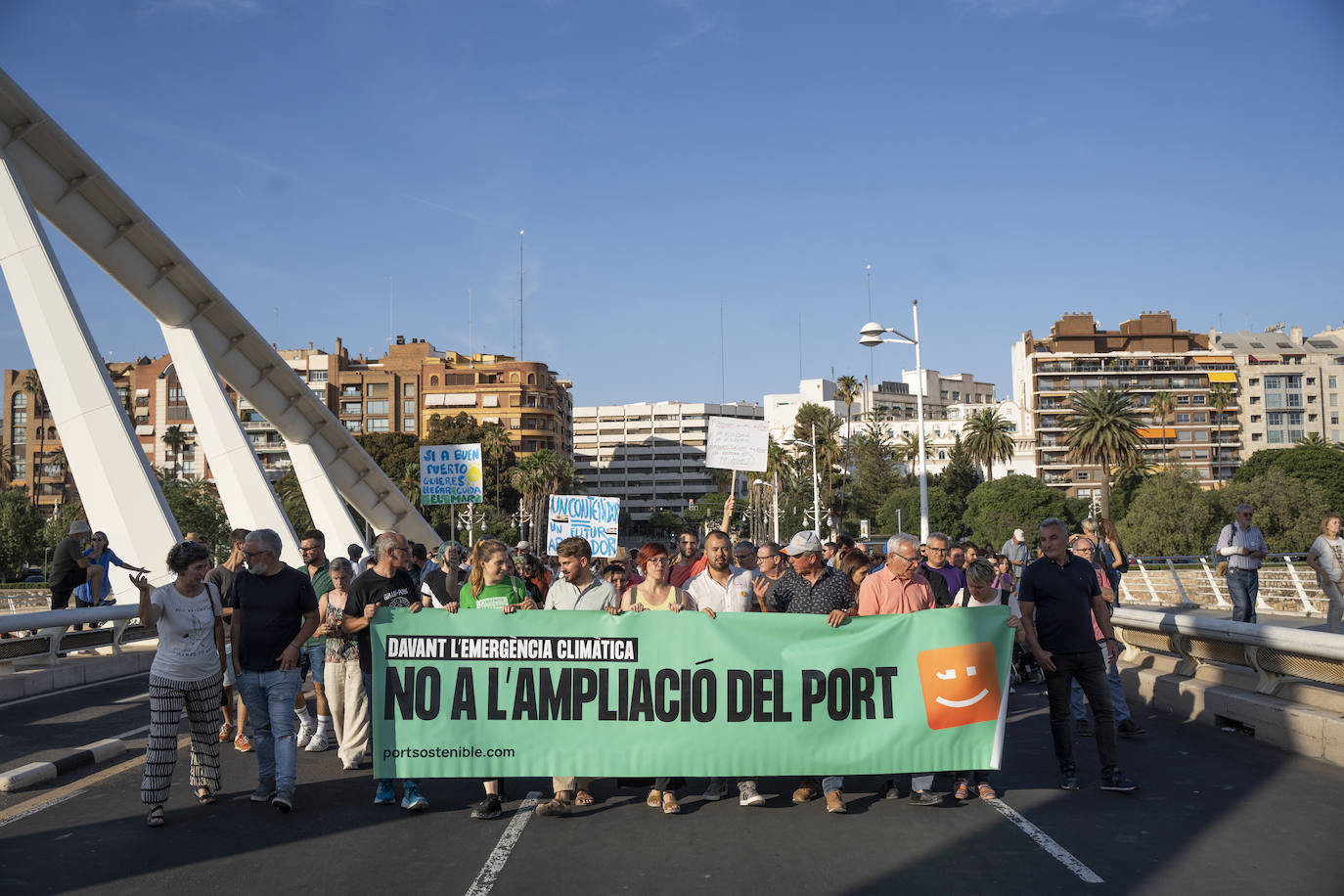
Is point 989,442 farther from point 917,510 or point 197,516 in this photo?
point 197,516

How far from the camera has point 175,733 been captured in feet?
22.3

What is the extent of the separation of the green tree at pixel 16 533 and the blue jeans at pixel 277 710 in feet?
257

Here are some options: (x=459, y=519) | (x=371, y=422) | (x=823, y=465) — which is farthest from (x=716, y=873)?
(x=371, y=422)

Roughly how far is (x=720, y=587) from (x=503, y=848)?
2885 mm

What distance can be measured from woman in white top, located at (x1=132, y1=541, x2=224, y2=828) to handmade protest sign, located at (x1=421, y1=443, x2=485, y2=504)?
23873 mm

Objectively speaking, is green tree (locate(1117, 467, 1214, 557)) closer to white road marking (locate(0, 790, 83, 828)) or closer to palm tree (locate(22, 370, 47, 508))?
white road marking (locate(0, 790, 83, 828))

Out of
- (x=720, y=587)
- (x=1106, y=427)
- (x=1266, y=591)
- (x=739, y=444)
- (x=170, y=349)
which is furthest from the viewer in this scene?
(x=1106, y=427)

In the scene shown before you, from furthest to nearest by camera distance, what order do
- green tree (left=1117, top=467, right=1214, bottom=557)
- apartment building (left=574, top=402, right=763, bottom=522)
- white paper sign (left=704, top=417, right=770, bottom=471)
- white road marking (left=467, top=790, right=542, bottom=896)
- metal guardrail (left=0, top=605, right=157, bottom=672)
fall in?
1. apartment building (left=574, top=402, right=763, bottom=522)
2. green tree (left=1117, top=467, right=1214, bottom=557)
3. white paper sign (left=704, top=417, right=770, bottom=471)
4. metal guardrail (left=0, top=605, right=157, bottom=672)
5. white road marking (left=467, top=790, right=542, bottom=896)

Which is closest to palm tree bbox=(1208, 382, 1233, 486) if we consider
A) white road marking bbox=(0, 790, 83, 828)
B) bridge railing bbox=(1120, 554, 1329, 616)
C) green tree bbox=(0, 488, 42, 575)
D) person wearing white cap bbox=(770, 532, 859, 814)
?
bridge railing bbox=(1120, 554, 1329, 616)

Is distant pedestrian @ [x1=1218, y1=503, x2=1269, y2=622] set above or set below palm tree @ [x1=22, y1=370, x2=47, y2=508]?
below

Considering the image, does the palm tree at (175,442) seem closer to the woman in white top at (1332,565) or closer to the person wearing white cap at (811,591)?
the woman in white top at (1332,565)

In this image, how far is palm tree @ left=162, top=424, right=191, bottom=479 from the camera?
391 feet

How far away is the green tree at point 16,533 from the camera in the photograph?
72.4 m

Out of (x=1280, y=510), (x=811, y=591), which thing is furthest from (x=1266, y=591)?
(x=1280, y=510)
